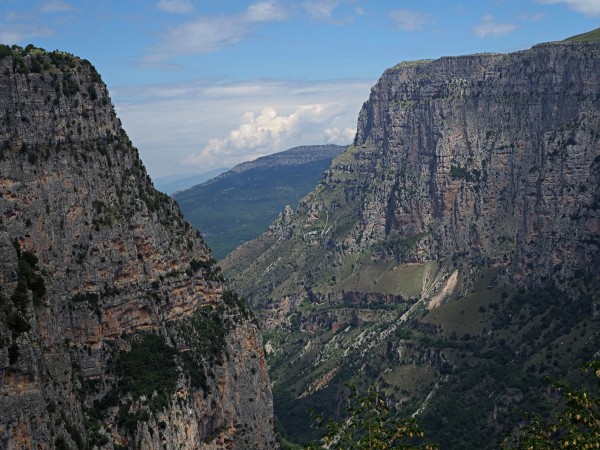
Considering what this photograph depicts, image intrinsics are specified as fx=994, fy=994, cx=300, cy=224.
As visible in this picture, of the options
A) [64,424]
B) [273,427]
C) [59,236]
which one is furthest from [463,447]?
[64,424]

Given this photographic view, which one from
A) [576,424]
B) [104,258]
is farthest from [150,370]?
[576,424]

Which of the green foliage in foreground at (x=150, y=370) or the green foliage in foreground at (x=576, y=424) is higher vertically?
the green foliage in foreground at (x=576, y=424)

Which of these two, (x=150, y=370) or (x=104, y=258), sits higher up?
(x=104, y=258)

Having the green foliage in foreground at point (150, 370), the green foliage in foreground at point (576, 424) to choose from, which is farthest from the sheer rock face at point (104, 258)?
the green foliage in foreground at point (576, 424)

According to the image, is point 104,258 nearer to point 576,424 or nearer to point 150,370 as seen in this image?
point 150,370

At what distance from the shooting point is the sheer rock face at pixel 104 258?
334ft

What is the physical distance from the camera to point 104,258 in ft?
352

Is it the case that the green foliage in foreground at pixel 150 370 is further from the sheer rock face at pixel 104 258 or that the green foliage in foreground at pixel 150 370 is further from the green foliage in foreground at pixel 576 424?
the green foliage in foreground at pixel 576 424

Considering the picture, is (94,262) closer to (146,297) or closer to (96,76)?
(146,297)

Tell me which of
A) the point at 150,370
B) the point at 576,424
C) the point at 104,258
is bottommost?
the point at 150,370

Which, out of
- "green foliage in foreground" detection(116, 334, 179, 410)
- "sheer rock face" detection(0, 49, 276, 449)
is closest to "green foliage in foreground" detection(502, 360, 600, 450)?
"sheer rock face" detection(0, 49, 276, 449)

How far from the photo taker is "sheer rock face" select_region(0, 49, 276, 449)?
102 meters

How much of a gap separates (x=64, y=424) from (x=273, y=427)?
66.4m

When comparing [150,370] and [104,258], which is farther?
[150,370]
